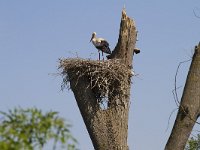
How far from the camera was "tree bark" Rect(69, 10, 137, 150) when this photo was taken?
34.6ft

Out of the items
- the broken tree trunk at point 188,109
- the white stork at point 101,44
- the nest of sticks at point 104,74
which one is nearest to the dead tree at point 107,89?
the nest of sticks at point 104,74

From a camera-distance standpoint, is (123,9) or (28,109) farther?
(123,9)

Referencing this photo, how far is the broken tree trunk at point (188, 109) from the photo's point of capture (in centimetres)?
755

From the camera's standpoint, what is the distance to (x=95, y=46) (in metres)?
13.6

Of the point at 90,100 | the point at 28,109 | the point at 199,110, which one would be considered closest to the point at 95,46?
the point at 90,100

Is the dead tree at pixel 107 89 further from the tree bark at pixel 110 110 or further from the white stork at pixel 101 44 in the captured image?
the white stork at pixel 101 44

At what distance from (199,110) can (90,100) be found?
3.35m

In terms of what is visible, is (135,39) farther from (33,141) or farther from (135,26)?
(33,141)

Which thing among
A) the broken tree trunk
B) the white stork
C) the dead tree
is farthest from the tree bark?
the broken tree trunk

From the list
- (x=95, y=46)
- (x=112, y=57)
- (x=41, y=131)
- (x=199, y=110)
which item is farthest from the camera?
(x=95, y=46)

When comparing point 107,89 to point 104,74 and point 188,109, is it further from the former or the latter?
point 188,109

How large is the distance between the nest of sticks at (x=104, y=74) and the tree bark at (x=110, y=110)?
11cm

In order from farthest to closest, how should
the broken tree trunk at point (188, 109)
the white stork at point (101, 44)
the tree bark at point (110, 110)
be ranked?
the white stork at point (101, 44), the tree bark at point (110, 110), the broken tree trunk at point (188, 109)

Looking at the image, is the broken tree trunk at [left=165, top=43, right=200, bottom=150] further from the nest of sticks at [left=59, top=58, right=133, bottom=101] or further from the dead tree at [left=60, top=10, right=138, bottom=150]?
the nest of sticks at [left=59, top=58, right=133, bottom=101]
